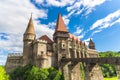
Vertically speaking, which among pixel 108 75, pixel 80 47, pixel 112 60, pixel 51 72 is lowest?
pixel 108 75

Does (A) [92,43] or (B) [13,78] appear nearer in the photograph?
(B) [13,78]

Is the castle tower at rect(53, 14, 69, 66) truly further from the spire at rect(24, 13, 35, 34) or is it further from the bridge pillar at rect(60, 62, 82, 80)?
the spire at rect(24, 13, 35, 34)

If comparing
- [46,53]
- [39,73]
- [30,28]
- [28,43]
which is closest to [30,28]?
[30,28]

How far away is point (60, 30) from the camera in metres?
48.4

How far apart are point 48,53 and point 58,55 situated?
3.16m

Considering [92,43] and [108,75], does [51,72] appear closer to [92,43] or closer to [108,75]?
[108,75]

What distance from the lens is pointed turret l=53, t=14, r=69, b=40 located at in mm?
47750

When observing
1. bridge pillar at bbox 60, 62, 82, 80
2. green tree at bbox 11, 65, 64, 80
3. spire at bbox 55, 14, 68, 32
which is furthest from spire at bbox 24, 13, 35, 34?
bridge pillar at bbox 60, 62, 82, 80

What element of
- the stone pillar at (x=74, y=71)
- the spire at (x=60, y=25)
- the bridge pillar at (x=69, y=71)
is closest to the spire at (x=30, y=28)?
the spire at (x=60, y=25)

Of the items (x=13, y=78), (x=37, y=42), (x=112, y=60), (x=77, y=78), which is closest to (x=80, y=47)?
(x=77, y=78)

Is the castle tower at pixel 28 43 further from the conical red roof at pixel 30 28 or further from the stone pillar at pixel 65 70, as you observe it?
the stone pillar at pixel 65 70

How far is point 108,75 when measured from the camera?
72812 mm

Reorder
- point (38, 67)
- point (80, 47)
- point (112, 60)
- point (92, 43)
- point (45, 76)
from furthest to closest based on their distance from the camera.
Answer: point (92, 43) → point (80, 47) → point (38, 67) → point (45, 76) → point (112, 60)

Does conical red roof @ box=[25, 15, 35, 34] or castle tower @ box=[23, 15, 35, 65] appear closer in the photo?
castle tower @ box=[23, 15, 35, 65]
